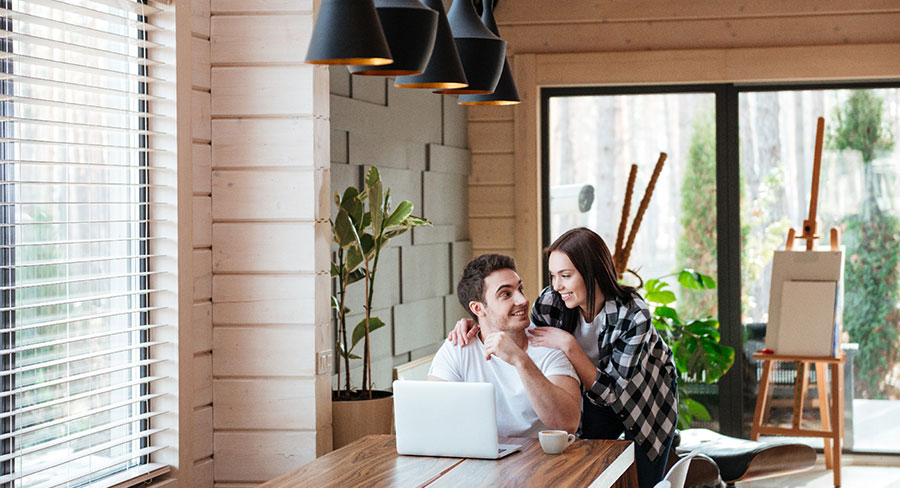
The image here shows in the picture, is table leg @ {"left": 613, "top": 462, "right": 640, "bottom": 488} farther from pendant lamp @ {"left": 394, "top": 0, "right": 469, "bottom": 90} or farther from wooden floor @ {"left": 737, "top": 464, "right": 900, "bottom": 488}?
wooden floor @ {"left": 737, "top": 464, "right": 900, "bottom": 488}

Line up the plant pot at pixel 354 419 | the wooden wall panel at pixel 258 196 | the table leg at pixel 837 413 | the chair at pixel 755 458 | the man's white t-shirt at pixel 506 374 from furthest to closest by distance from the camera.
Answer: the table leg at pixel 837 413 < the chair at pixel 755 458 < the plant pot at pixel 354 419 < the wooden wall panel at pixel 258 196 < the man's white t-shirt at pixel 506 374

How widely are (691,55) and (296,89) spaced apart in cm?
303

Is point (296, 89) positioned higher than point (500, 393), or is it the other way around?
point (296, 89)

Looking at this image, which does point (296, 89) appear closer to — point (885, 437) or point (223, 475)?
point (223, 475)

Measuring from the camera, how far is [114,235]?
3.01 metres

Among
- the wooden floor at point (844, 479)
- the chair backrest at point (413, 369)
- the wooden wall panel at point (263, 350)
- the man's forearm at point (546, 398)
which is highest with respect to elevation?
the wooden wall panel at point (263, 350)

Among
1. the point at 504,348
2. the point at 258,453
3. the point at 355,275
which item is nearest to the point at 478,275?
the point at 504,348

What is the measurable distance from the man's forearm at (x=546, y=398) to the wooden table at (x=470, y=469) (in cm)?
8

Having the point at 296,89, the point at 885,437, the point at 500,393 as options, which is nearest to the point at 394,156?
the point at 296,89

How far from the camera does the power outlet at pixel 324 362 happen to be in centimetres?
349

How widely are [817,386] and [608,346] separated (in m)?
2.82

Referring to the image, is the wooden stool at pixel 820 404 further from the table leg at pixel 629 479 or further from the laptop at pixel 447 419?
the laptop at pixel 447 419

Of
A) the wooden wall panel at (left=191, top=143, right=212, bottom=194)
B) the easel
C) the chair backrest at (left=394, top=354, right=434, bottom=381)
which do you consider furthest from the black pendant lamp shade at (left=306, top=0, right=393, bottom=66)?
the easel

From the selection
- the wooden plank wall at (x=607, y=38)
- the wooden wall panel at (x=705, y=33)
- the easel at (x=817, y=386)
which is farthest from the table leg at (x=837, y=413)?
the wooden wall panel at (x=705, y=33)
